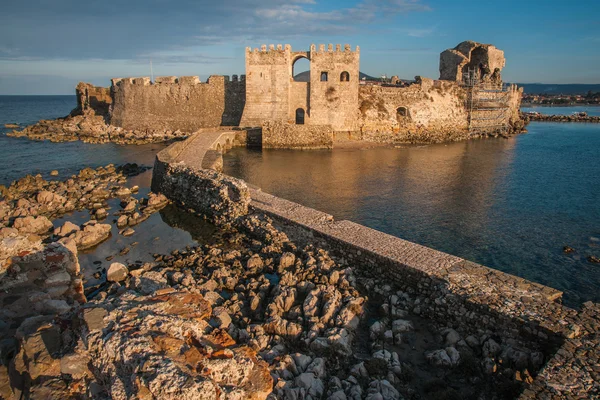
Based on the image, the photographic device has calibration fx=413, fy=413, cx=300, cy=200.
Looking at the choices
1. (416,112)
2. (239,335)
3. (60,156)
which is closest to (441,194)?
(239,335)

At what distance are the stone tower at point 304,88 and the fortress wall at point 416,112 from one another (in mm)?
1733

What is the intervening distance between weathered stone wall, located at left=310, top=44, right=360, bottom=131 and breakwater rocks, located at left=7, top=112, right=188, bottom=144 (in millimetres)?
11134

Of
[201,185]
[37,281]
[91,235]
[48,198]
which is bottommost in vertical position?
[91,235]

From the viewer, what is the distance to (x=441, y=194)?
1627 centimetres

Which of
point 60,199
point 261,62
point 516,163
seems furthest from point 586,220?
point 261,62

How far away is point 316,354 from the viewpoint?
20.5 ft

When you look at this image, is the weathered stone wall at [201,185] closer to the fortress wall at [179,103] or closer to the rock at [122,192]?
the rock at [122,192]

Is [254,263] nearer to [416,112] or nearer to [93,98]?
[416,112]

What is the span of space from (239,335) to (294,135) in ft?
68.6

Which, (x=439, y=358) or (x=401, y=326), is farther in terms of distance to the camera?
(x=401, y=326)

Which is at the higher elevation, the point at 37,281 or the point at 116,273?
the point at 37,281

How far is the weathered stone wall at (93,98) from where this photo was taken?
1695 inches

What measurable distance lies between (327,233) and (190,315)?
481cm

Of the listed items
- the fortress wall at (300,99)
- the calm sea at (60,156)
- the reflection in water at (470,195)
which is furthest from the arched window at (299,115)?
the calm sea at (60,156)
